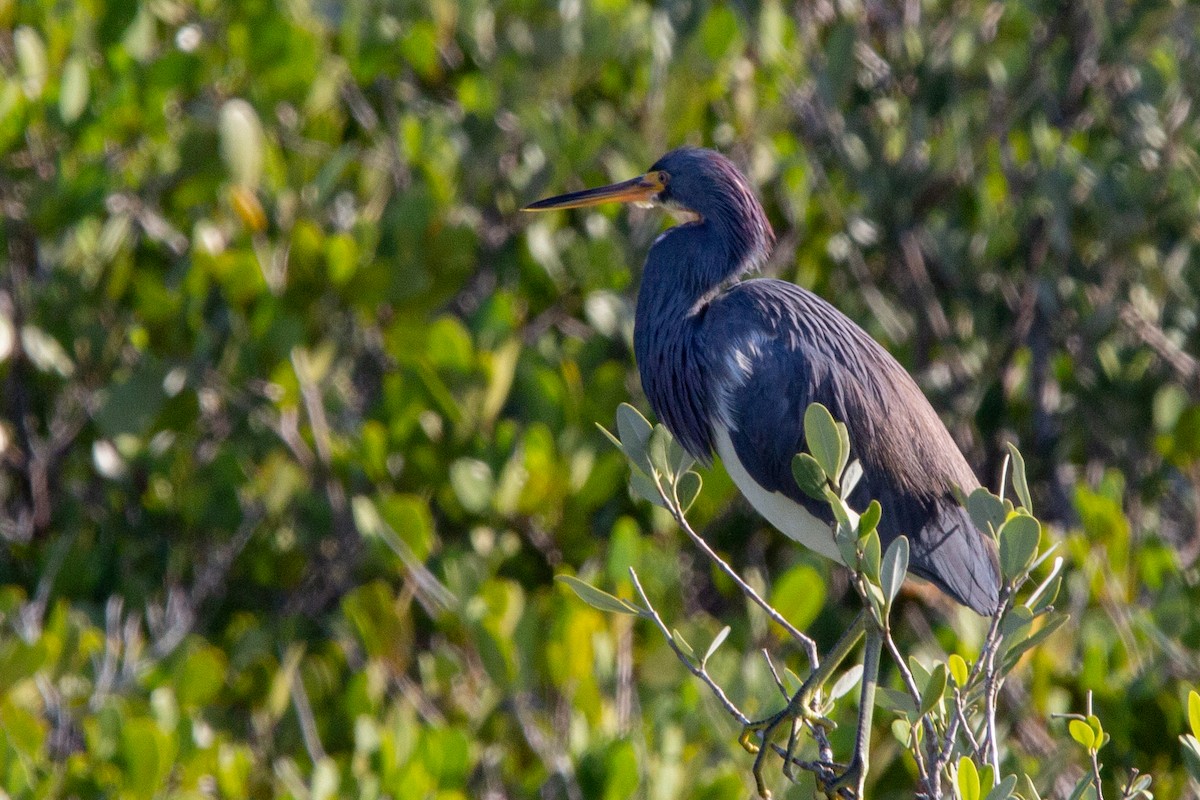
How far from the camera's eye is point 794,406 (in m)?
3.19

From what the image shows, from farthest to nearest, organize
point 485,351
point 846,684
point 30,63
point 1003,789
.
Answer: point 30,63 → point 485,351 → point 846,684 → point 1003,789

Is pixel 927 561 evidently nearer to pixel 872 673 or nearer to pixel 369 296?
pixel 872 673

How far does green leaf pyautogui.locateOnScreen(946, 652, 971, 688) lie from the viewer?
218cm

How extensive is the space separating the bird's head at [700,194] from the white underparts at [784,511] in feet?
1.69

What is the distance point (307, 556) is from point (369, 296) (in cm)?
87

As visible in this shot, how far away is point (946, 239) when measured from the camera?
533 centimetres

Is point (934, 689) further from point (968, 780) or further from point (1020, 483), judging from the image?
point (1020, 483)

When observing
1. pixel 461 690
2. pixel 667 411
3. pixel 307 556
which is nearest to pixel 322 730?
pixel 461 690

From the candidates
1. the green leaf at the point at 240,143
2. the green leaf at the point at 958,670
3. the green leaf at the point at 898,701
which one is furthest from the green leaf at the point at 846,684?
the green leaf at the point at 240,143

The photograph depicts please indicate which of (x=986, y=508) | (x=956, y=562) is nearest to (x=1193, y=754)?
(x=986, y=508)

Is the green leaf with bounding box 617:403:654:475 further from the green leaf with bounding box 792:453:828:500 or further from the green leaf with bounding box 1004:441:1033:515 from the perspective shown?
the green leaf with bounding box 1004:441:1033:515

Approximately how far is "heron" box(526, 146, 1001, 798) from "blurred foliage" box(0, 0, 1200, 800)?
591mm

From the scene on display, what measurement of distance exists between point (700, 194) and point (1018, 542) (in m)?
1.71

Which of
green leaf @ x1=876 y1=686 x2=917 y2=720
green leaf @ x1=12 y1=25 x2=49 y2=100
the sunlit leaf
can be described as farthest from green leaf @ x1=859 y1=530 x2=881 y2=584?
green leaf @ x1=12 y1=25 x2=49 y2=100
